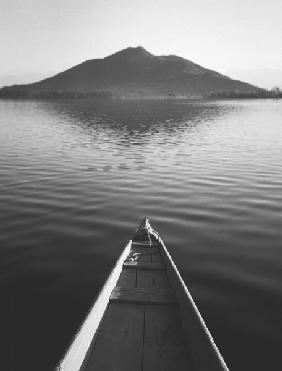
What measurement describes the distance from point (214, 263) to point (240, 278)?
999 mm

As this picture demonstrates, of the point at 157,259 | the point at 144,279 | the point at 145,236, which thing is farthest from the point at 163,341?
the point at 145,236

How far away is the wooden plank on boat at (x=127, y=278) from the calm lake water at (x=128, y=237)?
1.11 metres

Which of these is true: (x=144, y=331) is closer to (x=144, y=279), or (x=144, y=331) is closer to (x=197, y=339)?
(x=197, y=339)

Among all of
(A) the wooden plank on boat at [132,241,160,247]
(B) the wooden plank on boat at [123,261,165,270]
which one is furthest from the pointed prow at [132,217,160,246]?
(B) the wooden plank on boat at [123,261,165,270]

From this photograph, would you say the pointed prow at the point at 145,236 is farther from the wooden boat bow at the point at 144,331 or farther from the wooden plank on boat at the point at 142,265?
the wooden boat bow at the point at 144,331

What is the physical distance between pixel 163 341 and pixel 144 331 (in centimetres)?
41

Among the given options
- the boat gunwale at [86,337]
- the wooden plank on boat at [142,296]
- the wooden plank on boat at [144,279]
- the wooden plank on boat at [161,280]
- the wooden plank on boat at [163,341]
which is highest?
the boat gunwale at [86,337]

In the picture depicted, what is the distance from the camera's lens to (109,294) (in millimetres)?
6961

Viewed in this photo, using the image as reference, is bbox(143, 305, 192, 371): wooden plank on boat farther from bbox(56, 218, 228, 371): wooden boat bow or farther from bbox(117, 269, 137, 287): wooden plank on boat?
bbox(117, 269, 137, 287): wooden plank on boat

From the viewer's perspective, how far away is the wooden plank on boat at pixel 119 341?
5.27 m

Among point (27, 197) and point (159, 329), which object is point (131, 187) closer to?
point (27, 197)

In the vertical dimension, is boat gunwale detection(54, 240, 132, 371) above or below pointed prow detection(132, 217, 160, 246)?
above

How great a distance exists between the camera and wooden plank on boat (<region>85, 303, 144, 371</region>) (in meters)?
5.27

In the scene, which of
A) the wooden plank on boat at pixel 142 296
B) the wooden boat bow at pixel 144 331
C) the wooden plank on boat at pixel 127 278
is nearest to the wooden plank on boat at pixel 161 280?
→ the wooden boat bow at pixel 144 331
